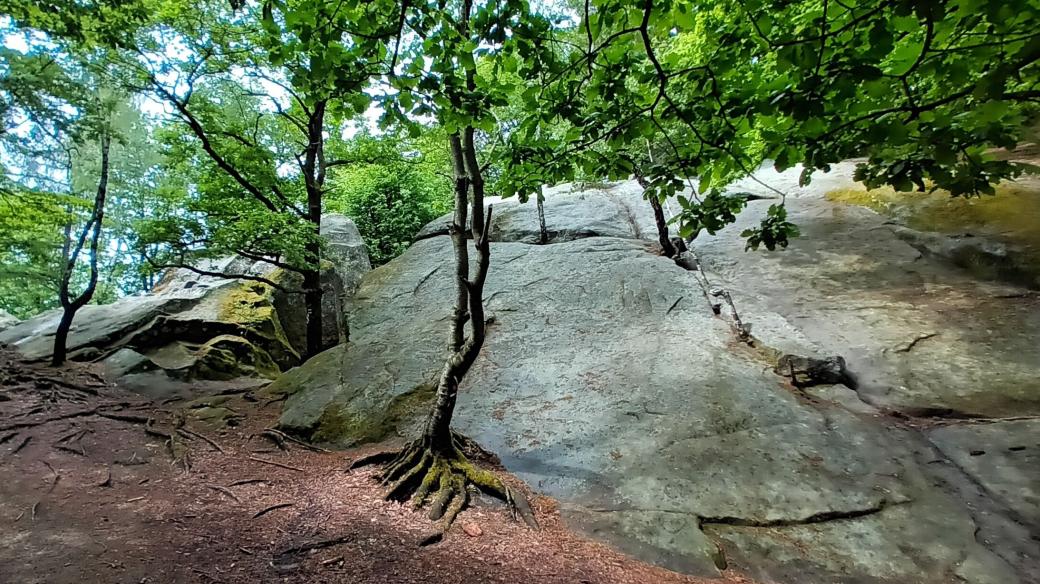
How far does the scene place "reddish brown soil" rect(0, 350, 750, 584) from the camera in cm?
376

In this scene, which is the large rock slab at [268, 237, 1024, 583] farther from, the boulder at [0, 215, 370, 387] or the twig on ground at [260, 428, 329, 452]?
the boulder at [0, 215, 370, 387]

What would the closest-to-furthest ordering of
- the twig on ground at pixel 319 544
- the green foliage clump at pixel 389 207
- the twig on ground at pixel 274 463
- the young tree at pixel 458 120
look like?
the young tree at pixel 458 120, the twig on ground at pixel 319 544, the twig on ground at pixel 274 463, the green foliage clump at pixel 389 207

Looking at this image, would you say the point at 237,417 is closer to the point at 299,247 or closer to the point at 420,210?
the point at 299,247

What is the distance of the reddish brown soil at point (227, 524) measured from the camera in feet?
12.3

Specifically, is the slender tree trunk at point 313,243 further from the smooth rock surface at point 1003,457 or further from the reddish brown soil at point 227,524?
the smooth rock surface at point 1003,457

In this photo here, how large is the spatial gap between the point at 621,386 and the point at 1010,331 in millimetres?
5877

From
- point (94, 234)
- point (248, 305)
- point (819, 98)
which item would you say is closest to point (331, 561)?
point (819, 98)

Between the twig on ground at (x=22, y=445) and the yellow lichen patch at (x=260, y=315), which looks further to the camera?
the yellow lichen patch at (x=260, y=315)

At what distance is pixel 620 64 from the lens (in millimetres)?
3412

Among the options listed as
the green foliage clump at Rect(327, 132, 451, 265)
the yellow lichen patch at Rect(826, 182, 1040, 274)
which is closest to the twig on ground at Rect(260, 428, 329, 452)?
the green foliage clump at Rect(327, 132, 451, 265)

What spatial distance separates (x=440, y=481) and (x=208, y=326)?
358 inches

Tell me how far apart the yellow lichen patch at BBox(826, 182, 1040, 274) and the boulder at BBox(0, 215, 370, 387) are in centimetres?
1310

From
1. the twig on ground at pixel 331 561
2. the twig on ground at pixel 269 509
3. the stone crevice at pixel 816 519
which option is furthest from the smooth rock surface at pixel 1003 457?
the twig on ground at pixel 269 509

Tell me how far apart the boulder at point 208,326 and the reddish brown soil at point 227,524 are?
126 inches
